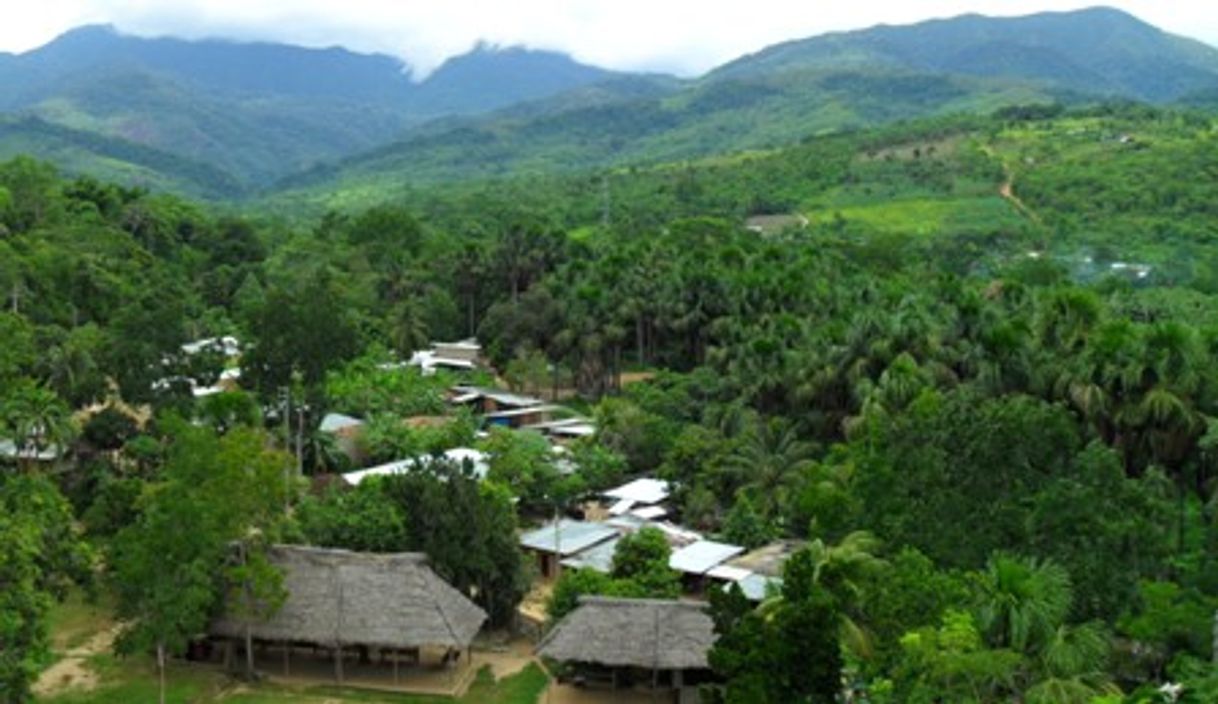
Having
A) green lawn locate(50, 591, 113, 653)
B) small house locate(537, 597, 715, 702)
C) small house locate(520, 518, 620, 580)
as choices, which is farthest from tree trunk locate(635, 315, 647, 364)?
green lawn locate(50, 591, 113, 653)

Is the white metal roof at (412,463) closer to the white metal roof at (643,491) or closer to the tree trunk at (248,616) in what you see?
the white metal roof at (643,491)

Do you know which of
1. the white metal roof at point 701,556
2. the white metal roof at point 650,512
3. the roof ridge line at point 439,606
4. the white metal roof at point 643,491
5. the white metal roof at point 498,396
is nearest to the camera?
the roof ridge line at point 439,606

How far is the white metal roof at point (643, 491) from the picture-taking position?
4419cm

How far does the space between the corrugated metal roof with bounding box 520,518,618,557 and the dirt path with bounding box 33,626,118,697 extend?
12445mm

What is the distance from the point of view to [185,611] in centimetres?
2914

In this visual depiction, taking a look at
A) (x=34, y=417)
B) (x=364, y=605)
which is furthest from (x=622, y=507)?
(x=34, y=417)

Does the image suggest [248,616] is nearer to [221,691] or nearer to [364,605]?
[221,691]

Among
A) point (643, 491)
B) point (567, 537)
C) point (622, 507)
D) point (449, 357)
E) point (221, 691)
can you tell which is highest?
point (449, 357)

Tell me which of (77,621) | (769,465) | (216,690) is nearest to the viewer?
(216,690)

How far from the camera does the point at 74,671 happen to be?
31.6 m

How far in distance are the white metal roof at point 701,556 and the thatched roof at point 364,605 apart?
21.7ft

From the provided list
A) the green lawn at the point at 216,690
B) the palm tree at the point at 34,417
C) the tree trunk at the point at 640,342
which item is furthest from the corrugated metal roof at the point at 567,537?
the tree trunk at the point at 640,342

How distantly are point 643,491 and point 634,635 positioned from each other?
1428 centimetres

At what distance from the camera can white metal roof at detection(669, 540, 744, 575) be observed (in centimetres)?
3644
